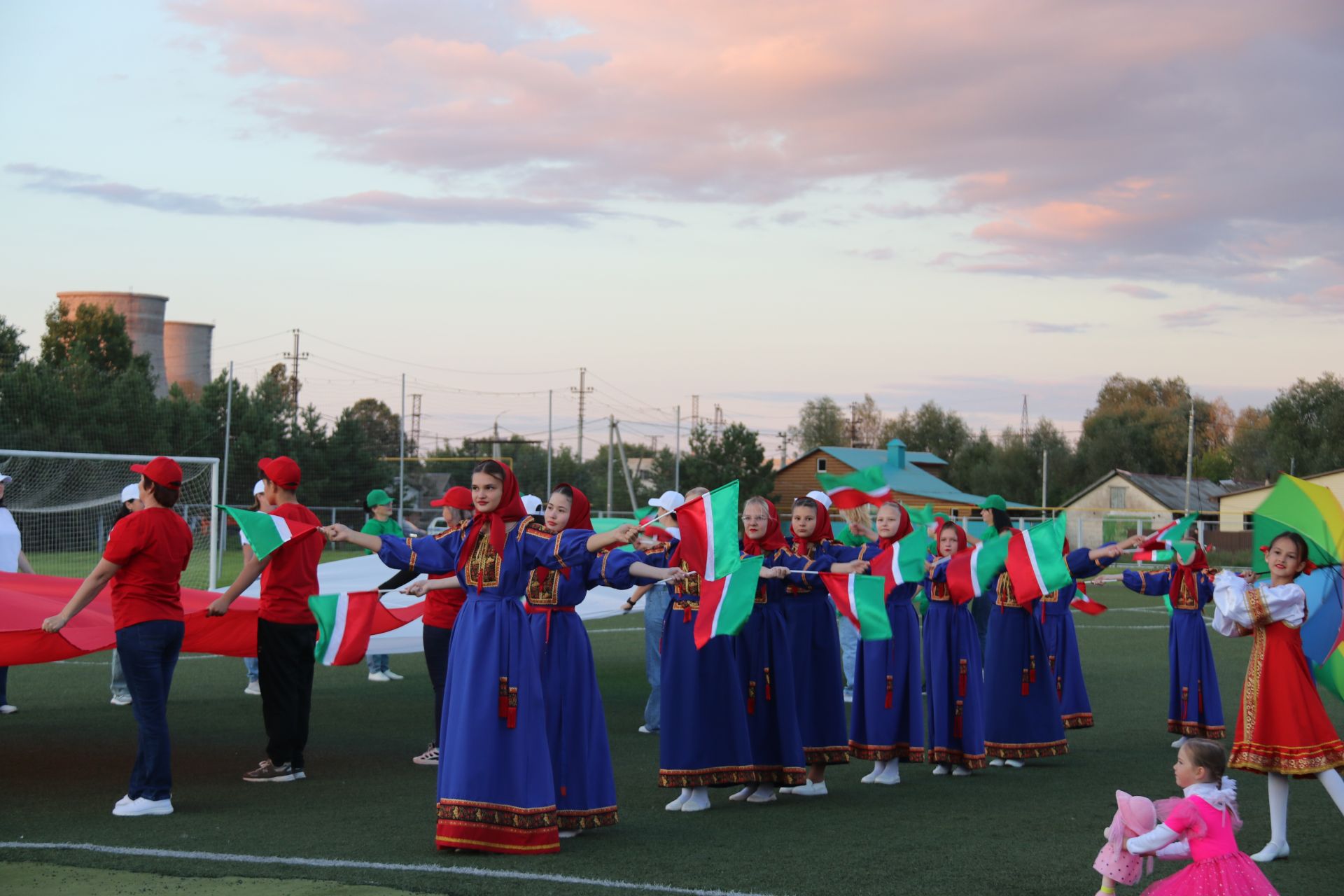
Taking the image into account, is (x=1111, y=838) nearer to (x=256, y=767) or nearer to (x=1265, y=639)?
(x=1265, y=639)

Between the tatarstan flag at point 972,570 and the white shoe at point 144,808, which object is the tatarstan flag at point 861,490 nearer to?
the tatarstan flag at point 972,570

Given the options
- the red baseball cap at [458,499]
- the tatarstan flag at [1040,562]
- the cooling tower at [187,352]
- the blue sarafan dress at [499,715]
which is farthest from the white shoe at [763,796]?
the cooling tower at [187,352]

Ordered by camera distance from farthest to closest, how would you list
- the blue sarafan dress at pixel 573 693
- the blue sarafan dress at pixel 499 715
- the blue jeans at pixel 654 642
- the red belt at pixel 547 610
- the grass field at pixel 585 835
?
the blue jeans at pixel 654 642
the red belt at pixel 547 610
the blue sarafan dress at pixel 573 693
the blue sarafan dress at pixel 499 715
the grass field at pixel 585 835

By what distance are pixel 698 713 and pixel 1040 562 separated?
9.61 ft

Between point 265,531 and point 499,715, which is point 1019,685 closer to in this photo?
point 499,715

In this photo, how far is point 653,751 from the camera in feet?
30.8

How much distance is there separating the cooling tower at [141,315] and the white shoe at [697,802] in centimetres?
5104

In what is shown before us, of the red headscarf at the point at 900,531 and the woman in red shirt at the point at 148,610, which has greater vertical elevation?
the red headscarf at the point at 900,531

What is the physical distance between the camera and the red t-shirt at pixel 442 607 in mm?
8906

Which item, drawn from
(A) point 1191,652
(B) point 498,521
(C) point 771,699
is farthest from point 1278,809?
(B) point 498,521

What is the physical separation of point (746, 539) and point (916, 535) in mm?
1325

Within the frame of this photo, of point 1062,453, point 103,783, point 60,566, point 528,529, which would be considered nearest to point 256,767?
point 103,783

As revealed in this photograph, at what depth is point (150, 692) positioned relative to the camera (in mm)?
6867

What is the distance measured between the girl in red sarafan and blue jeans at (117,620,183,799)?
5.75m
